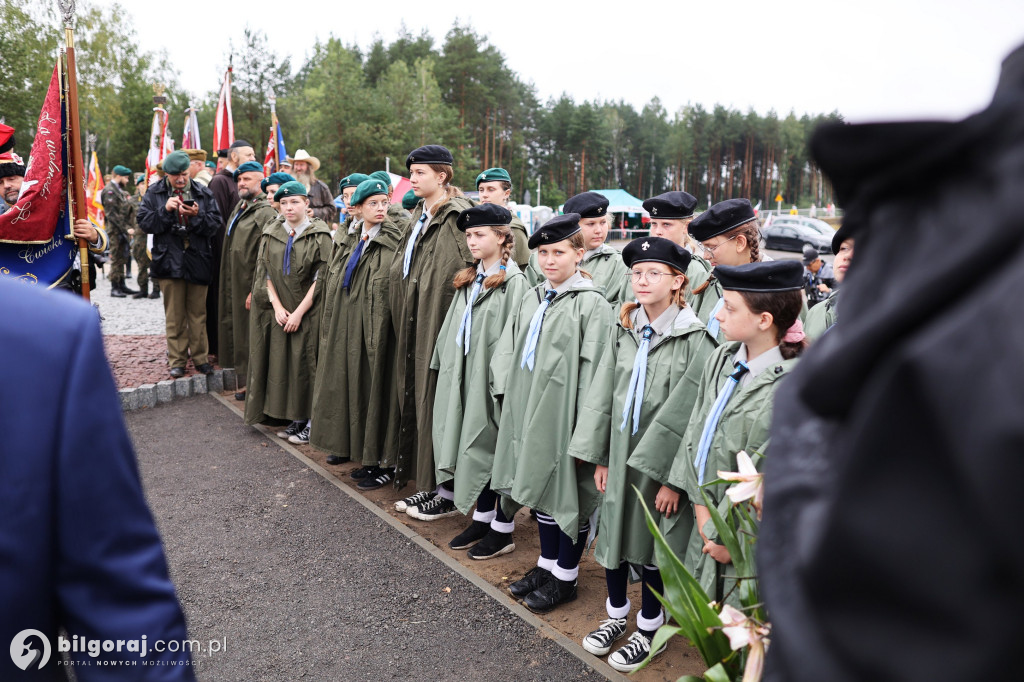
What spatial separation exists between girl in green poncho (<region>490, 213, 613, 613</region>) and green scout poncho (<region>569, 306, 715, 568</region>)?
0.25 metres

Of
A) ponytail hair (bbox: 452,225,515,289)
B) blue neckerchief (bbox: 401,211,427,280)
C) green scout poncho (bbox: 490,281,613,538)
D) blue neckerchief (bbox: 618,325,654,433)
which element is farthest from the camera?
blue neckerchief (bbox: 401,211,427,280)

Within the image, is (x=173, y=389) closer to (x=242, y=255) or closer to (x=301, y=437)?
(x=242, y=255)

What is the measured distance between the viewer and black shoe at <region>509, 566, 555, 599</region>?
4.25m

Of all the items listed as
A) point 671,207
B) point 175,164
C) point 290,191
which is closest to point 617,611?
point 671,207

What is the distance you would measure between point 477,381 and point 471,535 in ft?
3.41

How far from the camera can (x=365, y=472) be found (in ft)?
20.2

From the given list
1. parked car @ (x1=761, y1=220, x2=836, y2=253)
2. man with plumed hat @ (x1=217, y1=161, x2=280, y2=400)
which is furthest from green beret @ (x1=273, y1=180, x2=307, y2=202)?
parked car @ (x1=761, y1=220, x2=836, y2=253)

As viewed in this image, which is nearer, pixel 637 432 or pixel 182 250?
pixel 637 432

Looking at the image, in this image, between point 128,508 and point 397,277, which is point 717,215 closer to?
point 397,277

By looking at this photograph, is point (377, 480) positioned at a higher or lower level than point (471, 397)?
lower

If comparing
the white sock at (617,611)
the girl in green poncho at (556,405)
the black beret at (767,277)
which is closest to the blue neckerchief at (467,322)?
the girl in green poncho at (556,405)

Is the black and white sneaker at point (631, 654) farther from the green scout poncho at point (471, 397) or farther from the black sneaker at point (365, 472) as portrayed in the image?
the black sneaker at point (365, 472)

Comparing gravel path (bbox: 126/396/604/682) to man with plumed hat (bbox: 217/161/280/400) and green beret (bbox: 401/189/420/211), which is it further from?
green beret (bbox: 401/189/420/211)

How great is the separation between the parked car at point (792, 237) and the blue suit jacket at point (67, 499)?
33025mm
